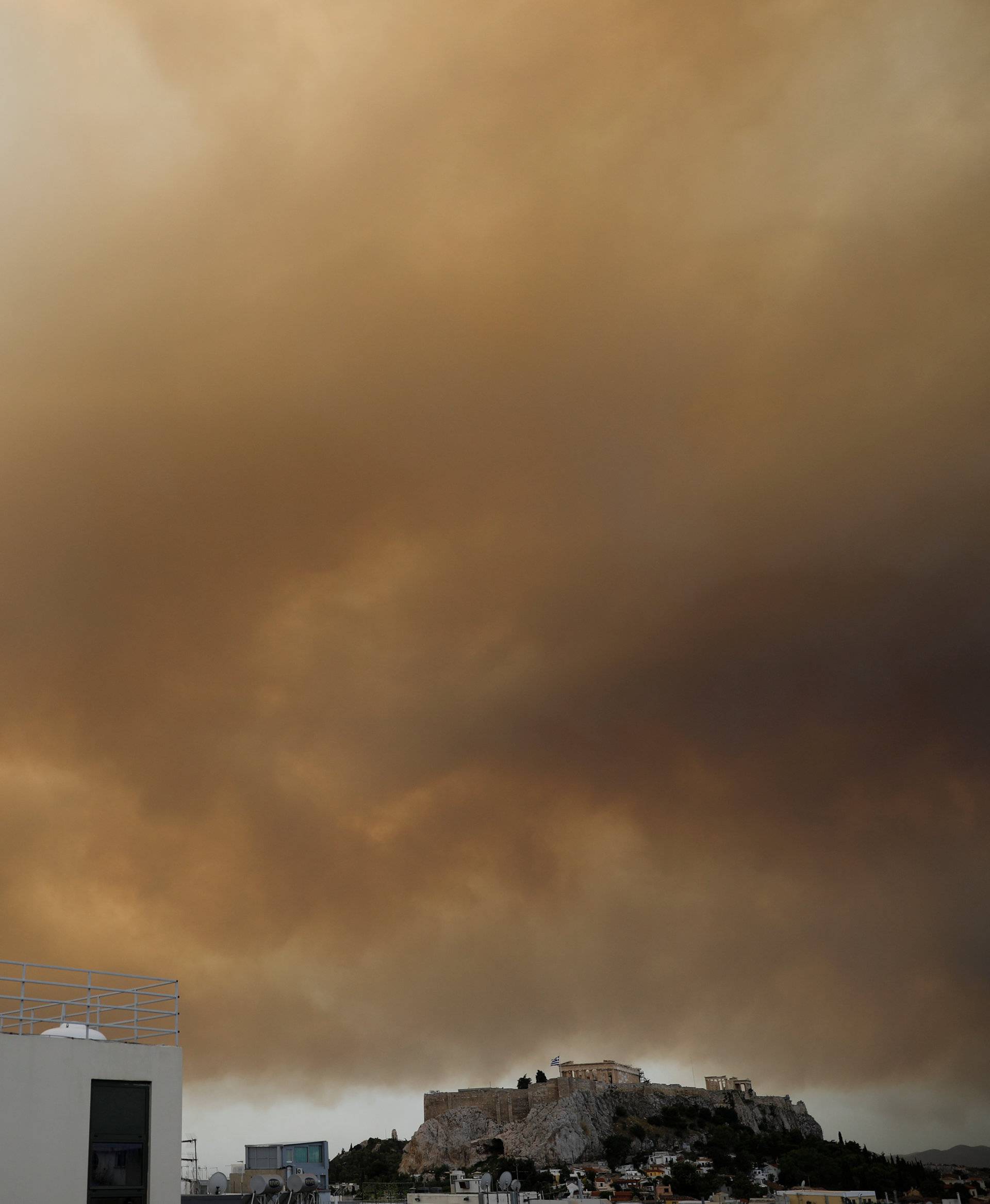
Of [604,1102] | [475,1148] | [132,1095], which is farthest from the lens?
[604,1102]

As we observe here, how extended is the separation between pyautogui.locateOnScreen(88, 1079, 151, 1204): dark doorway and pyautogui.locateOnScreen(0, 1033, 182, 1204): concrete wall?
0.53 ft

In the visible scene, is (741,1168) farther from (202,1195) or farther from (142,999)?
(142,999)

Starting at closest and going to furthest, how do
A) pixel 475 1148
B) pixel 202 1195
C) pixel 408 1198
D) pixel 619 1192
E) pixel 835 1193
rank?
pixel 202 1195
pixel 408 1198
pixel 835 1193
pixel 619 1192
pixel 475 1148

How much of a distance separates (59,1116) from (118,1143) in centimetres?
152

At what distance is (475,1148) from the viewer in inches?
7283

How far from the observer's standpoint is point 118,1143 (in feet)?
75.6

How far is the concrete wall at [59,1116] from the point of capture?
21.7 m

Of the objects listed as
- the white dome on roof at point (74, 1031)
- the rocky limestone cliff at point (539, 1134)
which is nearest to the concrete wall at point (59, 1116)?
the white dome on roof at point (74, 1031)

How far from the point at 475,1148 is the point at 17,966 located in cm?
17967

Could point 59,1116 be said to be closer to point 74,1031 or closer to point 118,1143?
point 118,1143

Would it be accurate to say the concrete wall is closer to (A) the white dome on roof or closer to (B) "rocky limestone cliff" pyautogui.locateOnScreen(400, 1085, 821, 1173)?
(A) the white dome on roof

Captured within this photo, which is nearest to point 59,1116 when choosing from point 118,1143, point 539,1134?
point 118,1143

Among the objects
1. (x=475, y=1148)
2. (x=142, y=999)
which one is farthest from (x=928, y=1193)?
(x=142, y=999)

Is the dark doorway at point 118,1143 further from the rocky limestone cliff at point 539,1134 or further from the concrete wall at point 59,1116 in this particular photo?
the rocky limestone cliff at point 539,1134
